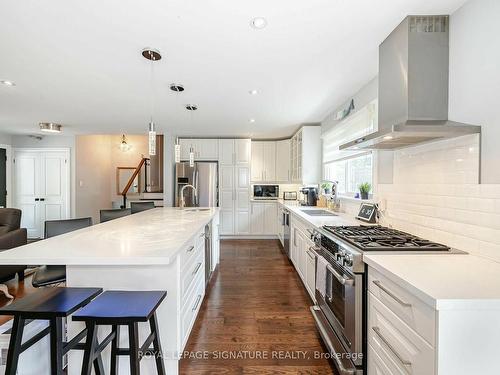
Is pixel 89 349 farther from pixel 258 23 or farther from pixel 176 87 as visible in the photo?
pixel 176 87

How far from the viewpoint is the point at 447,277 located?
3.58 feet

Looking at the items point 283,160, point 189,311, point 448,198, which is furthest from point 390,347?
point 283,160

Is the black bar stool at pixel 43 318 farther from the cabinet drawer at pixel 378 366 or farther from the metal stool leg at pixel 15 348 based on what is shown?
the cabinet drawer at pixel 378 366

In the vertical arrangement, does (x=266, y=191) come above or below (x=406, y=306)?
above

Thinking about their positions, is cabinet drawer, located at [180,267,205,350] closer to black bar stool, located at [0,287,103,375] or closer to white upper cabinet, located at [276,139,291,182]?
black bar stool, located at [0,287,103,375]

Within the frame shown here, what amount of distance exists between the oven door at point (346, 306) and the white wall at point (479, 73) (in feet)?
3.12

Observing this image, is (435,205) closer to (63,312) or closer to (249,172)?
(63,312)

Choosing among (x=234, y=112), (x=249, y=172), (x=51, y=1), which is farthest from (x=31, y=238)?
(x=51, y=1)

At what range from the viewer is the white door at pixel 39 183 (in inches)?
233

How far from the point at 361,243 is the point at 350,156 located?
6.30 feet

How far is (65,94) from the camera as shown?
10.1ft

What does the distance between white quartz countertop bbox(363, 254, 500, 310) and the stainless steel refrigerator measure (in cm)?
438

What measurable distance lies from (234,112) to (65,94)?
2198 mm

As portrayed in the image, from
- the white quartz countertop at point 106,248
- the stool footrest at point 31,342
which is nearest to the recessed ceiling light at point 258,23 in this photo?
the white quartz countertop at point 106,248
